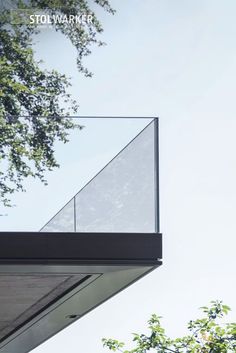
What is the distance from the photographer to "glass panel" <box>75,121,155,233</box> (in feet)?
23.1

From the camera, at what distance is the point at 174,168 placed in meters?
21.6

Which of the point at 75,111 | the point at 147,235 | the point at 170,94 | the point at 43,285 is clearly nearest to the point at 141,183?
the point at 147,235

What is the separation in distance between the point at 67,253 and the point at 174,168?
14907 millimetres

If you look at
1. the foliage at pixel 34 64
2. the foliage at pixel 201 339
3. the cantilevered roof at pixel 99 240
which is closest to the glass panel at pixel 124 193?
the cantilevered roof at pixel 99 240

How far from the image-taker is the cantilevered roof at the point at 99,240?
22.1 ft

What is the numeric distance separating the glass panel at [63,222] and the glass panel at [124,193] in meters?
0.04

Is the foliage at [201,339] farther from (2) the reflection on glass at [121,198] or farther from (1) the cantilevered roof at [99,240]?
(2) the reflection on glass at [121,198]

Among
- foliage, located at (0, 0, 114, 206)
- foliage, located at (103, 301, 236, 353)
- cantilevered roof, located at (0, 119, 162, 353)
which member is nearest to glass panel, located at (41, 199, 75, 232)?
cantilevered roof, located at (0, 119, 162, 353)

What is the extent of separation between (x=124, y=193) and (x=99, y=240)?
1.69 feet

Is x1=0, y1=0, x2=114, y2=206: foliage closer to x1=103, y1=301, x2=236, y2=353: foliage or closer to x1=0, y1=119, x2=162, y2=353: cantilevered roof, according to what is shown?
x1=103, y1=301, x2=236, y2=353: foliage

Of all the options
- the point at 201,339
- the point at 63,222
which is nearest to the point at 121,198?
the point at 63,222

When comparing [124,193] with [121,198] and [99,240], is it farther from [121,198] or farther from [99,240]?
[99,240]

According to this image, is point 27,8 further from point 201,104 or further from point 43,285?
point 43,285

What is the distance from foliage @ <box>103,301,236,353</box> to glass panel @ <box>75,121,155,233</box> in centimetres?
884
